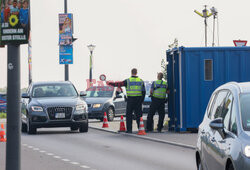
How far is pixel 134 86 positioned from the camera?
24.9 meters

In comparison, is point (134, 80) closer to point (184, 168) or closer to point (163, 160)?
point (163, 160)

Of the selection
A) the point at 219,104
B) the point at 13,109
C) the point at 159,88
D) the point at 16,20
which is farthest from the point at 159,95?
the point at 16,20

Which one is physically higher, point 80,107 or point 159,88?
point 159,88

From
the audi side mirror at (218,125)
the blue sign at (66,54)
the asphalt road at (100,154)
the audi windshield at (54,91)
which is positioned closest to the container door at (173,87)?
the asphalt road at (100,154)

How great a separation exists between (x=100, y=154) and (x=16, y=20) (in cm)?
883

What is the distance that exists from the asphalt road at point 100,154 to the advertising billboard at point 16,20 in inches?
219

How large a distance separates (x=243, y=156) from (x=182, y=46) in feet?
52.9

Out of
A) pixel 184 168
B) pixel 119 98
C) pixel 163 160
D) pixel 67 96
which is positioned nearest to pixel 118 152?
pixel 163 160

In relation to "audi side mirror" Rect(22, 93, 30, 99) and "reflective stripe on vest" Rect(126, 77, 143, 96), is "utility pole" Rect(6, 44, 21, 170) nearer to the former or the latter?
"reflective stripe on vest" Rect(126, 77, 143, 96)

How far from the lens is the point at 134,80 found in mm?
24891

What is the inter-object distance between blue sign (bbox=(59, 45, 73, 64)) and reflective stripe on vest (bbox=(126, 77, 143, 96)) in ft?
50.9

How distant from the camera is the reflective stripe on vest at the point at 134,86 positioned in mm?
24875

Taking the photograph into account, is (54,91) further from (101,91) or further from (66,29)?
(66,29)

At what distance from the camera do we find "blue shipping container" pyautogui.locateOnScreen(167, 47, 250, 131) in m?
24.7
